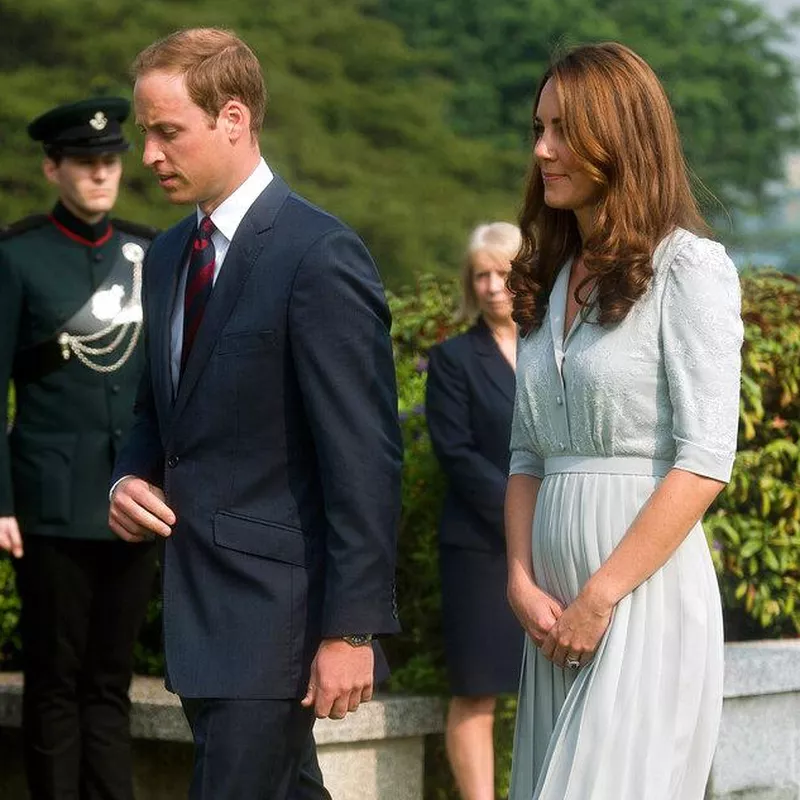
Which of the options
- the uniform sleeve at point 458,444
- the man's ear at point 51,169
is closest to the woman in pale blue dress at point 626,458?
the uniform sleeve at point 458,444

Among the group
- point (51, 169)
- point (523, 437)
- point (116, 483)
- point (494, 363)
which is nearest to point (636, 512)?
point (523, 437)

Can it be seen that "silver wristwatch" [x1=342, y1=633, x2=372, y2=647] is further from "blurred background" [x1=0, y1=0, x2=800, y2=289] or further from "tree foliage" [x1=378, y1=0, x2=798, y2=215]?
"tree foliage" [x1=378, y1=0, x2=798, y2=215]

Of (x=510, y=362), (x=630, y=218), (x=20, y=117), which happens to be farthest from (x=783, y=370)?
(x=20, y=117)

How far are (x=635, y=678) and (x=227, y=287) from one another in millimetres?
1024

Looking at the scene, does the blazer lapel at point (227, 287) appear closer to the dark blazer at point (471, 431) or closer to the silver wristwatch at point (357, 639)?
the silver wristwatch at point (357, 639)

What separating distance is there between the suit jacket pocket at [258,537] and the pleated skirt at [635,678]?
487mm

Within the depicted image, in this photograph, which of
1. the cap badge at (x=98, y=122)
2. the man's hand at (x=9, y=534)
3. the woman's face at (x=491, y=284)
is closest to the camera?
the man's hand at (x=9, y=534)

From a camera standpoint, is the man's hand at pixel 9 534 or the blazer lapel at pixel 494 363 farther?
the blazer lapel at pixel 494 363

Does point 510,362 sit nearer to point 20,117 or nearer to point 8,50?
point 20,117

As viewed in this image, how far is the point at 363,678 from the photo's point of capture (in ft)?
12.2

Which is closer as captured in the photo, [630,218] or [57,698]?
[630,218]

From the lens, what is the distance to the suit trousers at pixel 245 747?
3.71m

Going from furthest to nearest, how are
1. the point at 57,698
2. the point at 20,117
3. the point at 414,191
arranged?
the point at 414,191 < the point at 20,117 < the point at 57,698

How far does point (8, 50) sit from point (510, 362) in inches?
1010
